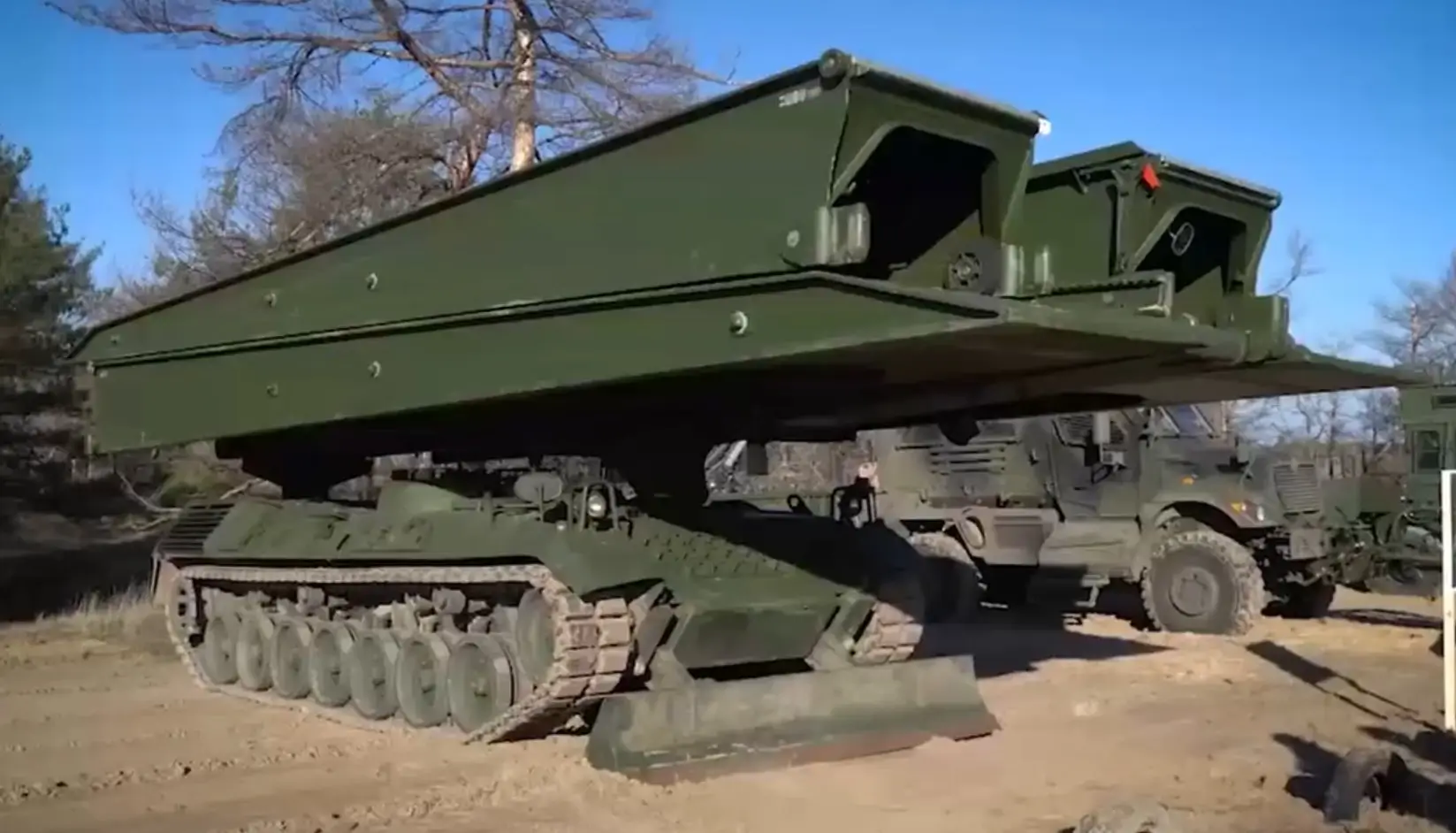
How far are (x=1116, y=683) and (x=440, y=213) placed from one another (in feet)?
20.6

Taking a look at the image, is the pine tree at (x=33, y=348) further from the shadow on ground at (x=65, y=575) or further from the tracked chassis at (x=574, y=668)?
the tracked chassis at (x=574, y=668)

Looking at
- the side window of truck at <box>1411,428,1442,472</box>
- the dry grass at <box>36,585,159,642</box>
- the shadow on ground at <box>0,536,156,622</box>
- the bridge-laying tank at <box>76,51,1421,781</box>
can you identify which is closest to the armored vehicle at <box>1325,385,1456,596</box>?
the side window of truck at <box>1411,428,1442,472</box>

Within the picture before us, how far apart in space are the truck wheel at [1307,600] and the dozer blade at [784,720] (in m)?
8.36

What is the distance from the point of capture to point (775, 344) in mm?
6242

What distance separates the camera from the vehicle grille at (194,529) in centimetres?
1122

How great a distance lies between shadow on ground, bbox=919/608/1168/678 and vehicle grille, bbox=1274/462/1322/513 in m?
2.21

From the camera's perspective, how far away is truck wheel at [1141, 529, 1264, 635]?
48.4ft

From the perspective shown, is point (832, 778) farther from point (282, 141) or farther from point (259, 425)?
point (282, 141)

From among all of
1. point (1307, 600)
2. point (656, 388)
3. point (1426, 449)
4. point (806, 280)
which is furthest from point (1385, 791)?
point (1426, 449)

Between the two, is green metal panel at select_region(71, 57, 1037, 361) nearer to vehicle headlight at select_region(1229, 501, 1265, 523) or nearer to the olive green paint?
the olive green paint

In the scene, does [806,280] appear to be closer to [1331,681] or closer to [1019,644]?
[1331,681]

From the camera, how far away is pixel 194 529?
1140 centimetres

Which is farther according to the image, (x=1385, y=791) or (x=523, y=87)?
(x=523, y=87)

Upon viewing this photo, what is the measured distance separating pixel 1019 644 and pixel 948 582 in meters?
2.33
